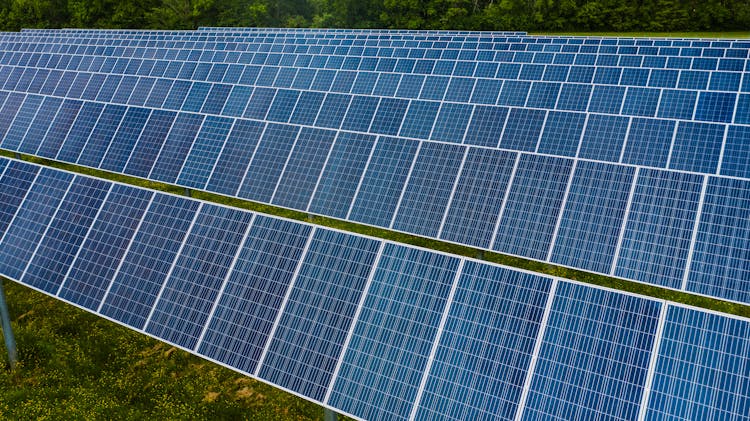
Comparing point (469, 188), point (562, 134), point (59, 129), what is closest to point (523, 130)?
point (562, 134)

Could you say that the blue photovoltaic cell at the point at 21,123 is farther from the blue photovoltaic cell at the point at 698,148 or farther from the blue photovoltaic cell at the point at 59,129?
the blue photovoltaic cell at the point at 698,148

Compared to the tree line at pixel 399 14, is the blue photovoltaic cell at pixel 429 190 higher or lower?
lower

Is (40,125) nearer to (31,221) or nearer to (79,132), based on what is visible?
(79,132)

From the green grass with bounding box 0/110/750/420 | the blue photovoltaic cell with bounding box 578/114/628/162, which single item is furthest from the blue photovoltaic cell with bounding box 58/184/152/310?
the blue photovoltaic cell with bounding box 578/114/628/162

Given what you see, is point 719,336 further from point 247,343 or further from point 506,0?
point 506,0

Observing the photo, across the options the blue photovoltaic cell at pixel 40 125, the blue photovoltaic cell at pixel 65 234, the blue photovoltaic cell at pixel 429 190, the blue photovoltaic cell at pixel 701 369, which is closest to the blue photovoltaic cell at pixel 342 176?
the blue photovoltaic cell at pixel 429 190

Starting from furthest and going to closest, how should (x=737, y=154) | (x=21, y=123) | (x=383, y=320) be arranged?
(x=21, y=123)
(x=737, y=154)
(x=383, y=320)

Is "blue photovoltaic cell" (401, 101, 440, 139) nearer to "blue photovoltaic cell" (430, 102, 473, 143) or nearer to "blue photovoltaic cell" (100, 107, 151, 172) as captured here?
"blue photovoltaic cell" (430, 102, 473, 143)
